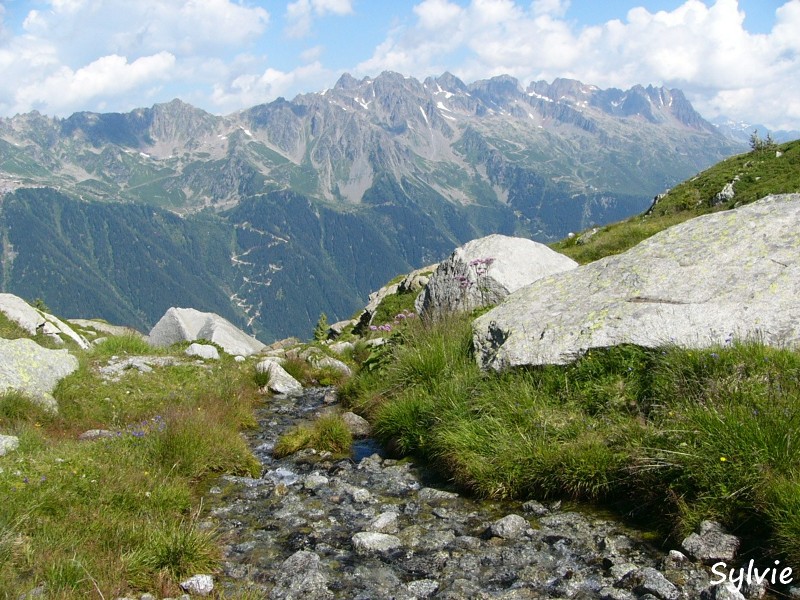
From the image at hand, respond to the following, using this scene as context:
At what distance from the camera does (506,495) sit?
838 centimetres

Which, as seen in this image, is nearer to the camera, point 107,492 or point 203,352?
point 107,492

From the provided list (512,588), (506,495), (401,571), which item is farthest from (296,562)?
(506,495)

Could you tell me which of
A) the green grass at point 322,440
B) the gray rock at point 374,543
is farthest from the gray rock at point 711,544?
the green grass at point 322,440

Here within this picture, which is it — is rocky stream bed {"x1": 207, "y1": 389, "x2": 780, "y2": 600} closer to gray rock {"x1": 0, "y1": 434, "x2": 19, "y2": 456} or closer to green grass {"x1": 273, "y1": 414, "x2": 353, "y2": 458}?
green grass {"x1": 273, "y1": 414, "x2": 353, "y2": 458}

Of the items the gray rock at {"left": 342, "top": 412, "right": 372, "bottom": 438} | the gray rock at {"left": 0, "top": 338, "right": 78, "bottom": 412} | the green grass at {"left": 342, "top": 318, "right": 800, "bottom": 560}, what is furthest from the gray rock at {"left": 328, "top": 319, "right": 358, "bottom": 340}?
the green grass at {"left": 342, "top": 318, "right": 800, "bottom": 560}

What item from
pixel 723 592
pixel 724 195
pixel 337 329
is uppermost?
pixel 724 195

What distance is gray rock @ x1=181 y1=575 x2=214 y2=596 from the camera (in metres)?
6.20

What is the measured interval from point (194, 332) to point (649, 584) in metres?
27.5

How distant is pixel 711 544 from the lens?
608 cm

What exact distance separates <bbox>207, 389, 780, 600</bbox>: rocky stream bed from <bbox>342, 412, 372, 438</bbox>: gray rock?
280 centimetres

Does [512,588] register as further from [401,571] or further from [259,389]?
[259,389]

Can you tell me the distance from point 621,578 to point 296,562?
3.62m

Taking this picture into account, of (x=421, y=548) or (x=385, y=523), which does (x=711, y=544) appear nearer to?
(x=421, y=548)

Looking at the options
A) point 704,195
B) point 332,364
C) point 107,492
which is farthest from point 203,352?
point 704,195
